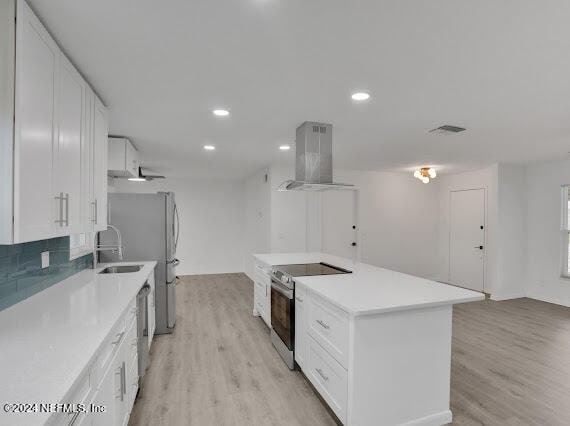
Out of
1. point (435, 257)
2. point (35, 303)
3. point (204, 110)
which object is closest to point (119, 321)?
point (35, 303)

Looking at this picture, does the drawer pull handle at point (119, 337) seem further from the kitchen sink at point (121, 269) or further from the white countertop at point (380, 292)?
the kitchen sink at point (121, 269)

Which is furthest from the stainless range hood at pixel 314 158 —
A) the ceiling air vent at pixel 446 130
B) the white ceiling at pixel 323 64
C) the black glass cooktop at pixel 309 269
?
the ceiling air vent at pixel 446 130

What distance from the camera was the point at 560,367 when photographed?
297 cm

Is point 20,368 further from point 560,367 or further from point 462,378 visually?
point 560,367

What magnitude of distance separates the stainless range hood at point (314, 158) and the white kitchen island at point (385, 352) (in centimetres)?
112

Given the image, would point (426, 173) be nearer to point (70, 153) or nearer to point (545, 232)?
point (545, 232)

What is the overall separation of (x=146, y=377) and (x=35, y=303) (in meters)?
1.31

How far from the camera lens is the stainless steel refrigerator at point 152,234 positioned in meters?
3.70

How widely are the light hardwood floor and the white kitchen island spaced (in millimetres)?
338

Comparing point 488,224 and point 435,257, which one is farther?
Result: point 435,257

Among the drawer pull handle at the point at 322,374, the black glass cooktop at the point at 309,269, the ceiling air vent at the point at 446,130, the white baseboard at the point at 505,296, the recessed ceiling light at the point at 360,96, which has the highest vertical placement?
the recessed ceiling light at the point at 360,96

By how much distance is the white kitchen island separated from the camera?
1.93 metres

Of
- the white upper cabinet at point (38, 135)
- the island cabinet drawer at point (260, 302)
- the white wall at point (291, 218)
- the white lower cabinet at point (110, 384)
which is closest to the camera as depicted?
the white lower cabinet at point (110, 384)

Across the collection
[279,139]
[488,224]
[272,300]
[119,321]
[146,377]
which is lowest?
[146,377]
